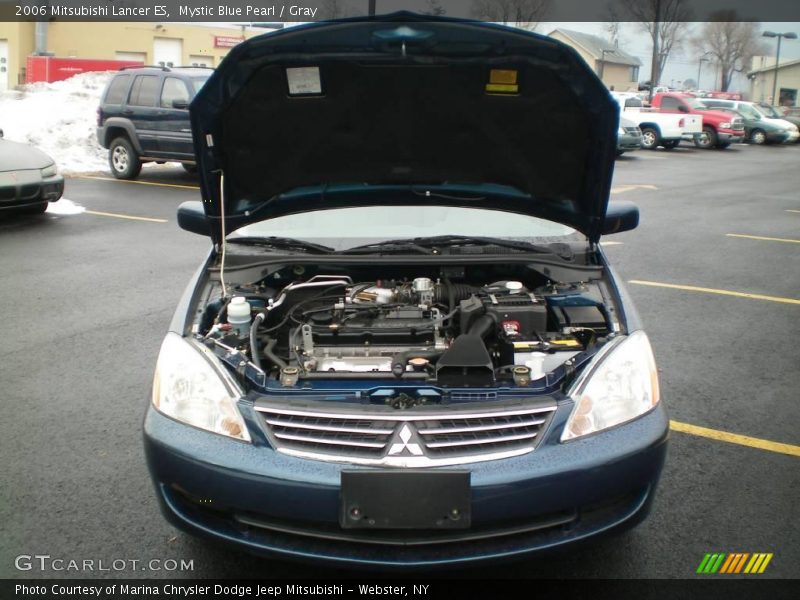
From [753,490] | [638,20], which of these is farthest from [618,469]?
[638,20]

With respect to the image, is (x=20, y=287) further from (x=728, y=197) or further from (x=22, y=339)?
(x=728, y=197)

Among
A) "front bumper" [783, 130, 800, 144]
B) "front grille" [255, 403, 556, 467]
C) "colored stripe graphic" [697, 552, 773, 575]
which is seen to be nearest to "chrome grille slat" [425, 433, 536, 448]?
"front grille" [255, 403, 556, 467]

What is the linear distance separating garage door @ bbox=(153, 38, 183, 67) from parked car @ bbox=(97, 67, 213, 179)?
27.6 meters

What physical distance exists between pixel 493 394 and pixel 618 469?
0.51 metres

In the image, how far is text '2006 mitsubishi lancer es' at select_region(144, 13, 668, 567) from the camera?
2.44 metres

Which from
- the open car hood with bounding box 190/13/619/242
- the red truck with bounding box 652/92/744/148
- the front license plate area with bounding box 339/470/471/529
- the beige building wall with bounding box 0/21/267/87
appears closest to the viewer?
the front license plate area with bounding box 339/470/471/529

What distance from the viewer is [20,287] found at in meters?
6.99

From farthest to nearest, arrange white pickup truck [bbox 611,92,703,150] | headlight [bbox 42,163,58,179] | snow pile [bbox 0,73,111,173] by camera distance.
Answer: white pickup truck [bbox 611,92,703,150] < snow pile [bbox 0,73,111,173] < headlight [bbox 42,163,58,179]

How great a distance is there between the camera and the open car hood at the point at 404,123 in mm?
3135

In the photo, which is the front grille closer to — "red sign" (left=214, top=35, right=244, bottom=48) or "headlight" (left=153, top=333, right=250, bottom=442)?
"headlight" (left=153, top=333, right=250, bottom=442)

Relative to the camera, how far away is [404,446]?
8.11 feet

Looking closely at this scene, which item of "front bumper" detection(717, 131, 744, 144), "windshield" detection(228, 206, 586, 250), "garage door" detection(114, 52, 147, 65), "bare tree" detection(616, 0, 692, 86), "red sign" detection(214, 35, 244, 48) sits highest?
"bare tree" detection(616, 0, 692, 86)

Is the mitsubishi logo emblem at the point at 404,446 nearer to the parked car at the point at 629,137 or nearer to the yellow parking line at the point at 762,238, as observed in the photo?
the yellow parking line at the point at 762,238

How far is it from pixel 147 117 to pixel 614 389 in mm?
12838
